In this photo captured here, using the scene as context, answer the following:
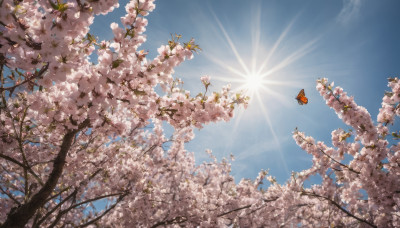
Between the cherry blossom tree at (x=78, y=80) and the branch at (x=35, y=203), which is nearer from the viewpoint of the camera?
the cherry blossom tree at (x=78, y=80)

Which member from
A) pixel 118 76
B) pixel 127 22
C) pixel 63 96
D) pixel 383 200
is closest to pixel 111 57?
pixel 118 76

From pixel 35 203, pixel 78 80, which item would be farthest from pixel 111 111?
pixel 35 203

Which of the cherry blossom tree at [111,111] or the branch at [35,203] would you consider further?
the branch at [35,203]

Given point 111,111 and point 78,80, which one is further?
point 111,111

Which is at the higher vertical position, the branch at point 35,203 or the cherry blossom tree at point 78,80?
the cherry blossom tree at point 78,80

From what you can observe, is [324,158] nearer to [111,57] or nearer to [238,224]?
[238,224]

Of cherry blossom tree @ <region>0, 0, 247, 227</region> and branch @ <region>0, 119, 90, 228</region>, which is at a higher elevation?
cherry blossom tree @ <region>0, 0, 247, 227</region>

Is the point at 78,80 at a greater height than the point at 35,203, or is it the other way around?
the point at 78,80

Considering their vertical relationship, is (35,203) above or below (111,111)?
below

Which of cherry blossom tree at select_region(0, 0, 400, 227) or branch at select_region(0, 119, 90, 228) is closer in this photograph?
cherry blossom tree at select_region(0, 0, 400, 227)

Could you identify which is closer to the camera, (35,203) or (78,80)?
(78,80)

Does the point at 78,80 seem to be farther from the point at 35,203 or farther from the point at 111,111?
the point at 35,203

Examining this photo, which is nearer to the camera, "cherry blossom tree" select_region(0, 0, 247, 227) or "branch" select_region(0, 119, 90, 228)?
"cherry blossom tree" select_region(0, 0, 247, 227)
